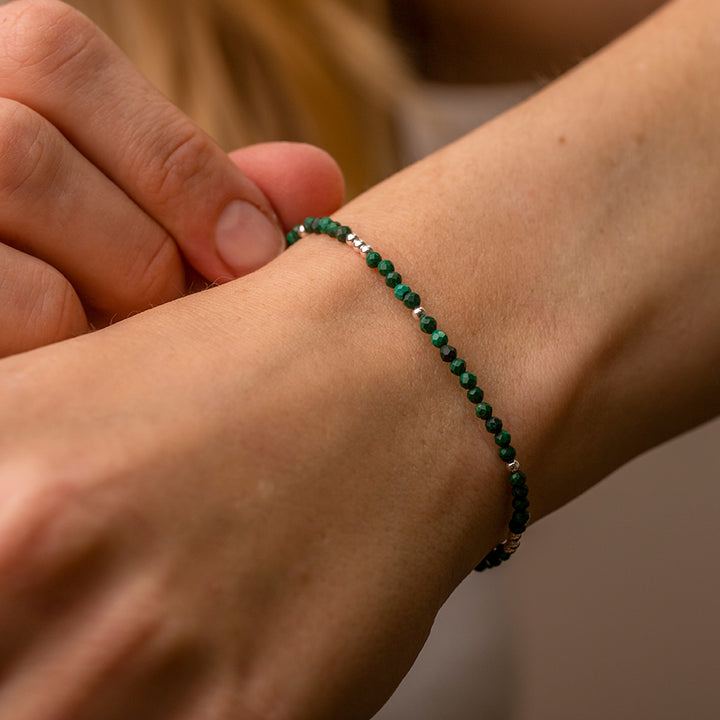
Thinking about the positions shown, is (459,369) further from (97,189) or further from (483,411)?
(97,189)

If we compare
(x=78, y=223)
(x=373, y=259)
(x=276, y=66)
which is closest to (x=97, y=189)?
(x=78, y=223)

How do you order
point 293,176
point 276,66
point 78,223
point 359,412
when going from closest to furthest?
point 359,412 → point 78,223 → point 293,176 → point 276,66

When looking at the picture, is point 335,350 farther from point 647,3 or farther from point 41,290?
point 647,3

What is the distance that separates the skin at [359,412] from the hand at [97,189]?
0.38ft

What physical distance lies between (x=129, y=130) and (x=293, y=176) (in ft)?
0.59

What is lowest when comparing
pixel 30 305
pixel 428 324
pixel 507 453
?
pixel 507 453

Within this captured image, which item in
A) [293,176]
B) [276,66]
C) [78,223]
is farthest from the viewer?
[276,66]

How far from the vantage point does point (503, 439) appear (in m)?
0.62

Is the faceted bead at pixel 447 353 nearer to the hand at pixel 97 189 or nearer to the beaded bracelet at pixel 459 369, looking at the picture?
the beaded bracelet at pixel 459 369

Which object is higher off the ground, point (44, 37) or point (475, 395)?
point (44, 37)

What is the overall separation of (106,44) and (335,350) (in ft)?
1.40

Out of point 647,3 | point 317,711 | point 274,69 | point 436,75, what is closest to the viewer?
point 317,711

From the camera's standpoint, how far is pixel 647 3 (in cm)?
137

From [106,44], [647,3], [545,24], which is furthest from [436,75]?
[106,44]
